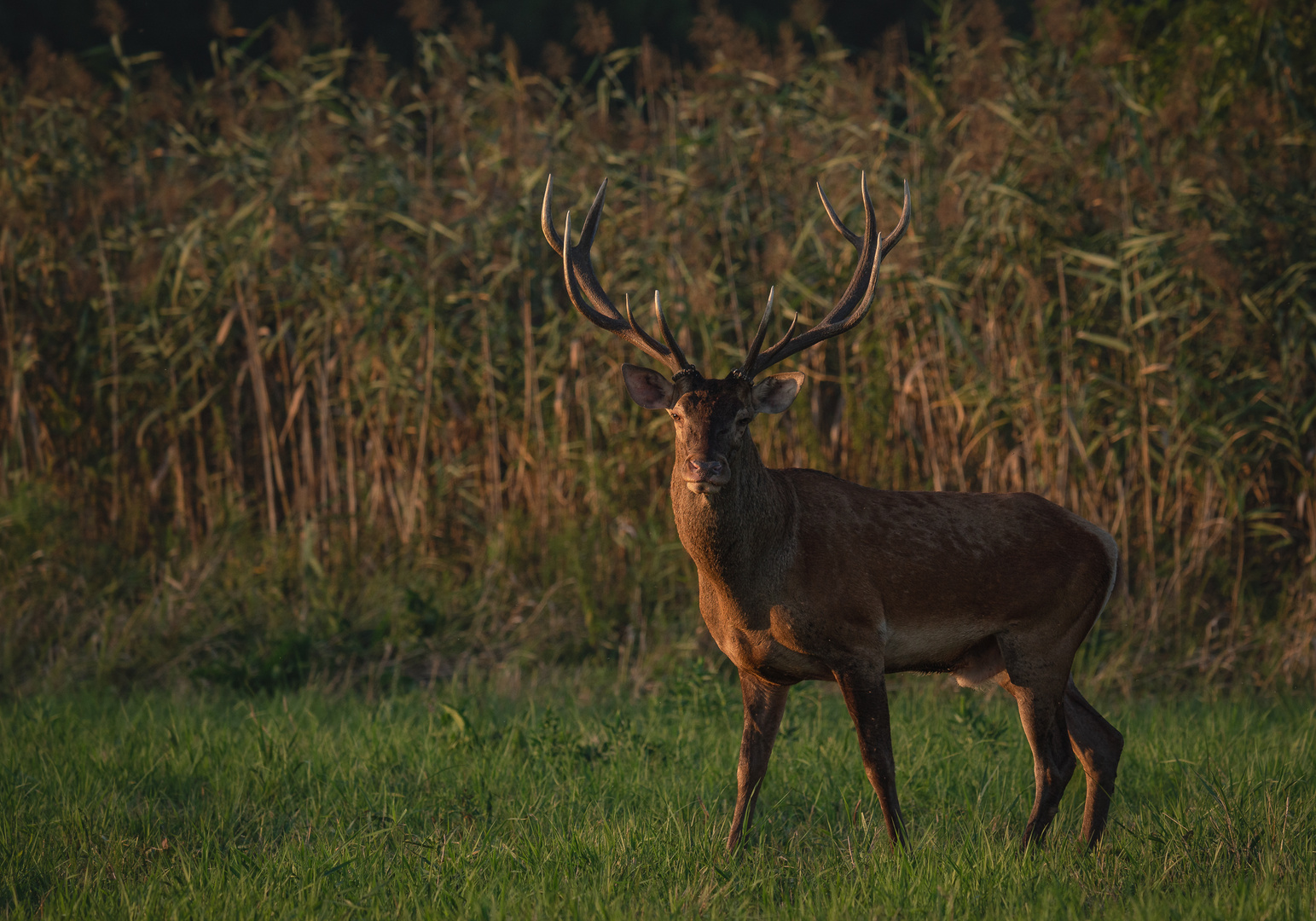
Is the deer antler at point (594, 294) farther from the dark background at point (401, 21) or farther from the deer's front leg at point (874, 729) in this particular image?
the dark background at point (401, 21)

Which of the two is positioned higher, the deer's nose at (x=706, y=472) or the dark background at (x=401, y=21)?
the dark background at (x=401, y=21)

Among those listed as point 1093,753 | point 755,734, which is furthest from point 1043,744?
point 755,734

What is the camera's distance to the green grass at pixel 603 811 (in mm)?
3717

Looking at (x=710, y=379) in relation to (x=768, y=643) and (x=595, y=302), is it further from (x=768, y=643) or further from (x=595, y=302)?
(x=768, y=643)

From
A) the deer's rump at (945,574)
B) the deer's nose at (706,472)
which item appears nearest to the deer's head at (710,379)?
the deer's nose at (706,472)

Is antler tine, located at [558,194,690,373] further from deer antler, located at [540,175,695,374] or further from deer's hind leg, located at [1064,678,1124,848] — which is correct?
deer's hind leg, located at [1064,678,1124,848]

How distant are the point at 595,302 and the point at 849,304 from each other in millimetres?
946

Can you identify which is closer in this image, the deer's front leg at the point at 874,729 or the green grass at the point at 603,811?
the green grass at the point at 603,811

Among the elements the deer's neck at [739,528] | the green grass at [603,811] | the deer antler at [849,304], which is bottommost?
the green grass at [603,811]

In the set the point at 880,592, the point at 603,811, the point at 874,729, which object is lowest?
the point at 603,811

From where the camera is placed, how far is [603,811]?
4582 millimetres

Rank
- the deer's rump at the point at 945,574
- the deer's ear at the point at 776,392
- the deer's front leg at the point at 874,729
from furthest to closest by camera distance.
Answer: the deer's ear at the point at 776,392 < the deer's rump at the point at 945,574 < the deer's front leg at the point at 874,729

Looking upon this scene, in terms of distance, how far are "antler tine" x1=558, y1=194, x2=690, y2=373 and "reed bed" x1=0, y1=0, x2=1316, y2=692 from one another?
2.61 meters

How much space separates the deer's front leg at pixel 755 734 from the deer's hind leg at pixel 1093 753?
106cm
